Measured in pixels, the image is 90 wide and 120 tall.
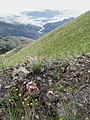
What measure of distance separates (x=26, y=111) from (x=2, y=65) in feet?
12.0

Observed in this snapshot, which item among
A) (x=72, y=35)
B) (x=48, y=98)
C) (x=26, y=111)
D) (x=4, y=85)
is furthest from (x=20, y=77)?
(x=72, y=35)

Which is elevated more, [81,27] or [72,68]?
[72,68]

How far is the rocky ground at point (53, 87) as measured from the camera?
7.40m

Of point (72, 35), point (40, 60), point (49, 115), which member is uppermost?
point (40, 60)

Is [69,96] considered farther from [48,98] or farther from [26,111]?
[26,111]

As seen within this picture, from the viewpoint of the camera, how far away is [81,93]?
7984 mm

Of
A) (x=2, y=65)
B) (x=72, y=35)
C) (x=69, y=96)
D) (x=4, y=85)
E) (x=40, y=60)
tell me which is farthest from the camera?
(x=72, y=35)

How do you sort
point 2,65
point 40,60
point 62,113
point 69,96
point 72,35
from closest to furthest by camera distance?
1. point 62,113
2. point 69,96
3. point 40,60
4. point 2,65
5. point 72,35

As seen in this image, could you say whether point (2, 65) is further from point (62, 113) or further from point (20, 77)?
point (62, 113)

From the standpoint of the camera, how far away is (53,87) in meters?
8.38

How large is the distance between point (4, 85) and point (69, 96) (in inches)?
73.0

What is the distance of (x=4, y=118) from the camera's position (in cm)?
739

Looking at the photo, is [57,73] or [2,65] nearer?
[57,73]

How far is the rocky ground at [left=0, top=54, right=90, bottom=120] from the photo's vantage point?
7.40 metres
